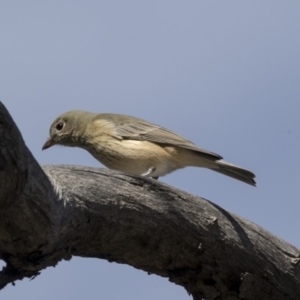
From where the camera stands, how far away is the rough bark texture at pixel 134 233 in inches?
177

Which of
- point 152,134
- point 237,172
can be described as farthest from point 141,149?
point 237,172

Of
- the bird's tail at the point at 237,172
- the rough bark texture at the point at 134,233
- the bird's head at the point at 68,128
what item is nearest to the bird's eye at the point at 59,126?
the bird's head at the point at 68,128

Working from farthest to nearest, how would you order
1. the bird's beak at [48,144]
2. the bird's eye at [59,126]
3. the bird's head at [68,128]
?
the bird's beak at [48,144]
the bird's eye at [59,126]
the bird's head at [68,128]

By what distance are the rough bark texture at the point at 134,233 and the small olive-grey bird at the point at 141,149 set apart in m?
2.56

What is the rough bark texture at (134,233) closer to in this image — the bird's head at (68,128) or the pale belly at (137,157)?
the pale belly at (137,157)

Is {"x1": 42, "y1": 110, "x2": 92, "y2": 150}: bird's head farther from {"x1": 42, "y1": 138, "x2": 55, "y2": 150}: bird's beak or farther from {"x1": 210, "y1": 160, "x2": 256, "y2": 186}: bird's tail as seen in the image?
{"x1": 210, "y1": 160, "x2": 256, "y2": 186}: bird's tail

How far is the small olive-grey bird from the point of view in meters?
8.85

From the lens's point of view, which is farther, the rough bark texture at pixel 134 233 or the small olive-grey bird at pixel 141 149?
the small olive-grey bird at pixel 141 149

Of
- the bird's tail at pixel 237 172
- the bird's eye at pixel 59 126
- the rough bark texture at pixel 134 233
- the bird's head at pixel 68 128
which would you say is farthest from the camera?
the bird's eye at pixel 59 126

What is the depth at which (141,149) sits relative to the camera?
905 centimetres

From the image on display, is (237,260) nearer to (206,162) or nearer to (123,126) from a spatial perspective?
(206,162)

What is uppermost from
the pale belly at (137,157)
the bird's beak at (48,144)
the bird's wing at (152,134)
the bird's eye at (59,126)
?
the bird's wing at (152,134)

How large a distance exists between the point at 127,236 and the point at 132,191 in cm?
32

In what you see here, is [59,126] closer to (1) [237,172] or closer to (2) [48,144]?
(2) [48,144]
